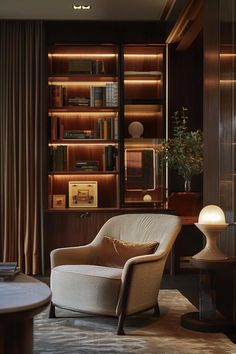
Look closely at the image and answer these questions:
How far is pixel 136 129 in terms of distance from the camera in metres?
6.58

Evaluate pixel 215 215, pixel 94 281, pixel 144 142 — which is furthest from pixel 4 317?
pixel 144 142

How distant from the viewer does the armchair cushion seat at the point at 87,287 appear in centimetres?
384

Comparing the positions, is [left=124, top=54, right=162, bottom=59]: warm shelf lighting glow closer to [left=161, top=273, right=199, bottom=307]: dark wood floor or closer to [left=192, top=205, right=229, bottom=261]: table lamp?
[left=161, top=273, right=199, bottom=307]: dark wood floor

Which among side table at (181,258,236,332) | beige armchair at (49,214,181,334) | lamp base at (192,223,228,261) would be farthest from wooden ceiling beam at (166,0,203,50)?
side table at (181,258,236,332)

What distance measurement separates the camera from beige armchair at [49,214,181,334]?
3.84 meters

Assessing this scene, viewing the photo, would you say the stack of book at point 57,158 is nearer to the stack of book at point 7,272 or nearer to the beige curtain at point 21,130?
the beige curtain at point 21,130

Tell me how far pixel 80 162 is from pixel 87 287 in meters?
2.75

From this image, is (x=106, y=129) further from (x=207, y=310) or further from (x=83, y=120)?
(x=207, y=310)

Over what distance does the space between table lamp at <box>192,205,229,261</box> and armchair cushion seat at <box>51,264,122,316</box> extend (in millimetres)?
625

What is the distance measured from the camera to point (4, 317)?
2646mm

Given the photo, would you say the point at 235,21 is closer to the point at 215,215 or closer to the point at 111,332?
the point at 215,215

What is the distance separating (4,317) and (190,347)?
1350mm

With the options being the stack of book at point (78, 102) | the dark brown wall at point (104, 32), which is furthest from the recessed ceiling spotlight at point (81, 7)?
the stack of book at point (78, 102)

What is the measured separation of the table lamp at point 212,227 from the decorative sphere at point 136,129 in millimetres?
2763
